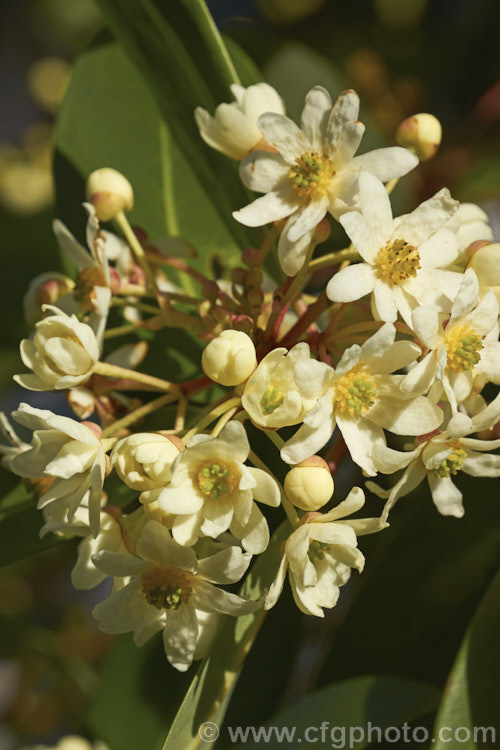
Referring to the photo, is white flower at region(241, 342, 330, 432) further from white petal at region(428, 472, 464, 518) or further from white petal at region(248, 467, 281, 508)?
white petal at region(428, 472, 464, 518)

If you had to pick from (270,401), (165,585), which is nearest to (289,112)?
(270,401)

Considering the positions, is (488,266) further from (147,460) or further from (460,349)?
(147,460)

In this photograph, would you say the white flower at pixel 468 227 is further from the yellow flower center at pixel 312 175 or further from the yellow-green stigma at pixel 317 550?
Answer: the yellow-green stigma at pixel 317 550

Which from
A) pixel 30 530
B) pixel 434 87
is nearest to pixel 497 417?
pixel 30 530

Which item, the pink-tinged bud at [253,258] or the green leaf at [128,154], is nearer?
the pink-tinged bud at [253,258]

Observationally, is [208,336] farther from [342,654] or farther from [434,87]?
[434,87]

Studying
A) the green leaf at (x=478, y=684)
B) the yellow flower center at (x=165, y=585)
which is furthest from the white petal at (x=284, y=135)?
the green leaf at (x=478, y=684)

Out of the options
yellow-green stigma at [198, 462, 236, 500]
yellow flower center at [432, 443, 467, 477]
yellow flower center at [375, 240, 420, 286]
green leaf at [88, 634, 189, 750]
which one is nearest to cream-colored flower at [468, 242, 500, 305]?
yellow flower center at [375, 240, 420, 286]
